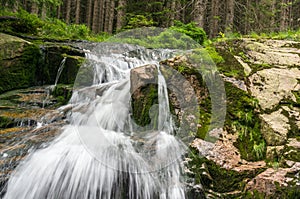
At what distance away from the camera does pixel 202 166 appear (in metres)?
3.69

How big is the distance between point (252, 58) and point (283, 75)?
751 millimetres

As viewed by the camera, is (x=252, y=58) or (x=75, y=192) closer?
(x=75, y=192)

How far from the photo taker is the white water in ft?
11.1

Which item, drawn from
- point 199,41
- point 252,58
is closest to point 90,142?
point 252,58

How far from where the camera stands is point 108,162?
3.79 meters

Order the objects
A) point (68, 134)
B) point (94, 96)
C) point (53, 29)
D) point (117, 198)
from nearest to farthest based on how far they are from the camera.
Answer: point (117, 198), point (68, 134), point (94, 96), point (53, 29)

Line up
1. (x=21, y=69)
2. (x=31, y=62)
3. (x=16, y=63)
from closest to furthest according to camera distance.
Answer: (x=16, y=63)
(x=21, y=69)
(x=31, y=62)

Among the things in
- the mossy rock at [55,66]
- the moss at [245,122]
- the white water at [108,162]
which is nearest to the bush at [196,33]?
the mossy rock at [55,66]

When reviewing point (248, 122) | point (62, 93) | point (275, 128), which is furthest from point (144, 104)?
point (62, 93)

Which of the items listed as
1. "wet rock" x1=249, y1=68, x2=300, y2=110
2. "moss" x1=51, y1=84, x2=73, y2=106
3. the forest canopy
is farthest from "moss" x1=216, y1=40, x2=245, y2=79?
the forest canopy

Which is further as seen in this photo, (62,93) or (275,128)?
(62,93)

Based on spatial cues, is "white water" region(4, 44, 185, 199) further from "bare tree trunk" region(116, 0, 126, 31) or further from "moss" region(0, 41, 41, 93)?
"bare tree trunk" region(116, 0, 126, 31)

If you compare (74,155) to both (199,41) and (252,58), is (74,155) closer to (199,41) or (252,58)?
(252,58)

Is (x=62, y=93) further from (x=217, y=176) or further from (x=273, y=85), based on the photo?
(x=273, y=85)
